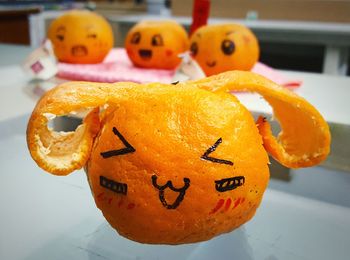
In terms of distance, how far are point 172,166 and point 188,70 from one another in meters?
0.50

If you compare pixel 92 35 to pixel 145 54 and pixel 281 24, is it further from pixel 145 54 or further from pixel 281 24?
pixel 281 24

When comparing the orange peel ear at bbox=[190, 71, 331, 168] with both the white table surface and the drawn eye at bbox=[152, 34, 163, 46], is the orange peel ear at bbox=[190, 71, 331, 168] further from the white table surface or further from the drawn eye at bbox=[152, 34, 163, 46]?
the drawn eye at bbox=[152, 34, 163, 46]

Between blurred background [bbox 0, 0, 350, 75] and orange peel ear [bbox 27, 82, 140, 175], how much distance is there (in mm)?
1475

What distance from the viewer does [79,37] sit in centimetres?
93

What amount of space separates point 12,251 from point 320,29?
1.56 m

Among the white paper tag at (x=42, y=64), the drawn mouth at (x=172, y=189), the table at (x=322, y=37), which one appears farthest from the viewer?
the table at (x=322, y=37)

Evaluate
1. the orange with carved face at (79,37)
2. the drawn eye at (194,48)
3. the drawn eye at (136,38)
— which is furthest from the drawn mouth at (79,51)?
the drawn eye at (194,48)

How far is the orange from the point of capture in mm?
308

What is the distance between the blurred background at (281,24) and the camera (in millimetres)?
1676

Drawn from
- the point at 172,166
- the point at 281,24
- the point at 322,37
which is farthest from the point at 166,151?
the point at 281,24

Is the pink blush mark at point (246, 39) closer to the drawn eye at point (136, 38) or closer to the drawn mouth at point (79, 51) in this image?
the drawn eye at point (136, 38)

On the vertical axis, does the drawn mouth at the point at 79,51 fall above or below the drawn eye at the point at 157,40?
below

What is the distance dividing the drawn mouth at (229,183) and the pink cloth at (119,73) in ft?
1.69

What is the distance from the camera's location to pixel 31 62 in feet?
2.90
